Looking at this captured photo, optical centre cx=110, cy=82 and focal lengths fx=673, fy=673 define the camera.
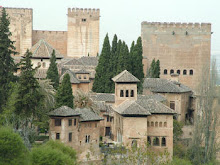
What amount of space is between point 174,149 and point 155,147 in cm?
227

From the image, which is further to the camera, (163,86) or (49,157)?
(163,86)

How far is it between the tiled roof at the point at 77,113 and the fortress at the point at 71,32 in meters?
34.5

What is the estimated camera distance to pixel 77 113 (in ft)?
159

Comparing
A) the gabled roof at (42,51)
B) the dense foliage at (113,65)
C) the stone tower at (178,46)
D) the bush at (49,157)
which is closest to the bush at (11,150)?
the bush at (49,157)

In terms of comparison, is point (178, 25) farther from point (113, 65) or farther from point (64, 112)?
point (64, 112)

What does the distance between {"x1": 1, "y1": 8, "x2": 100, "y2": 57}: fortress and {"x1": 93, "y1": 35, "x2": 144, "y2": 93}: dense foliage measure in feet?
70.3

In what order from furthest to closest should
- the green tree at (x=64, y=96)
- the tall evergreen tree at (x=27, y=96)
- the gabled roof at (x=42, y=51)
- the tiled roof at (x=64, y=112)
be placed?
the gabled roof at (x=42, y=51), the green tree at (x=64, y=96), the tiled roof at (x=64, y=112), the tall evergreen tree at (x=27, y=96)

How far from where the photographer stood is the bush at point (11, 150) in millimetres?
37656

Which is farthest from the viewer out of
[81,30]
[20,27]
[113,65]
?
[81,30]

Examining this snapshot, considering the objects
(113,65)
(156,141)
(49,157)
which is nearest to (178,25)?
(113,65)

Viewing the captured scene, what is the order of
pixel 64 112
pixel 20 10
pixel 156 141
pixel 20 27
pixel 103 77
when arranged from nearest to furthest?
pixel 64 112
pixel 156 141
pixel 103 77
pixel 20 27
pixel 20 10

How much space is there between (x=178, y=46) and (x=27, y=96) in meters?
39.7

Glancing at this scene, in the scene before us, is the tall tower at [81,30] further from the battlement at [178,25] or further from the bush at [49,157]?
the bush at [49,157]

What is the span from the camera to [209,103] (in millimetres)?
55250
